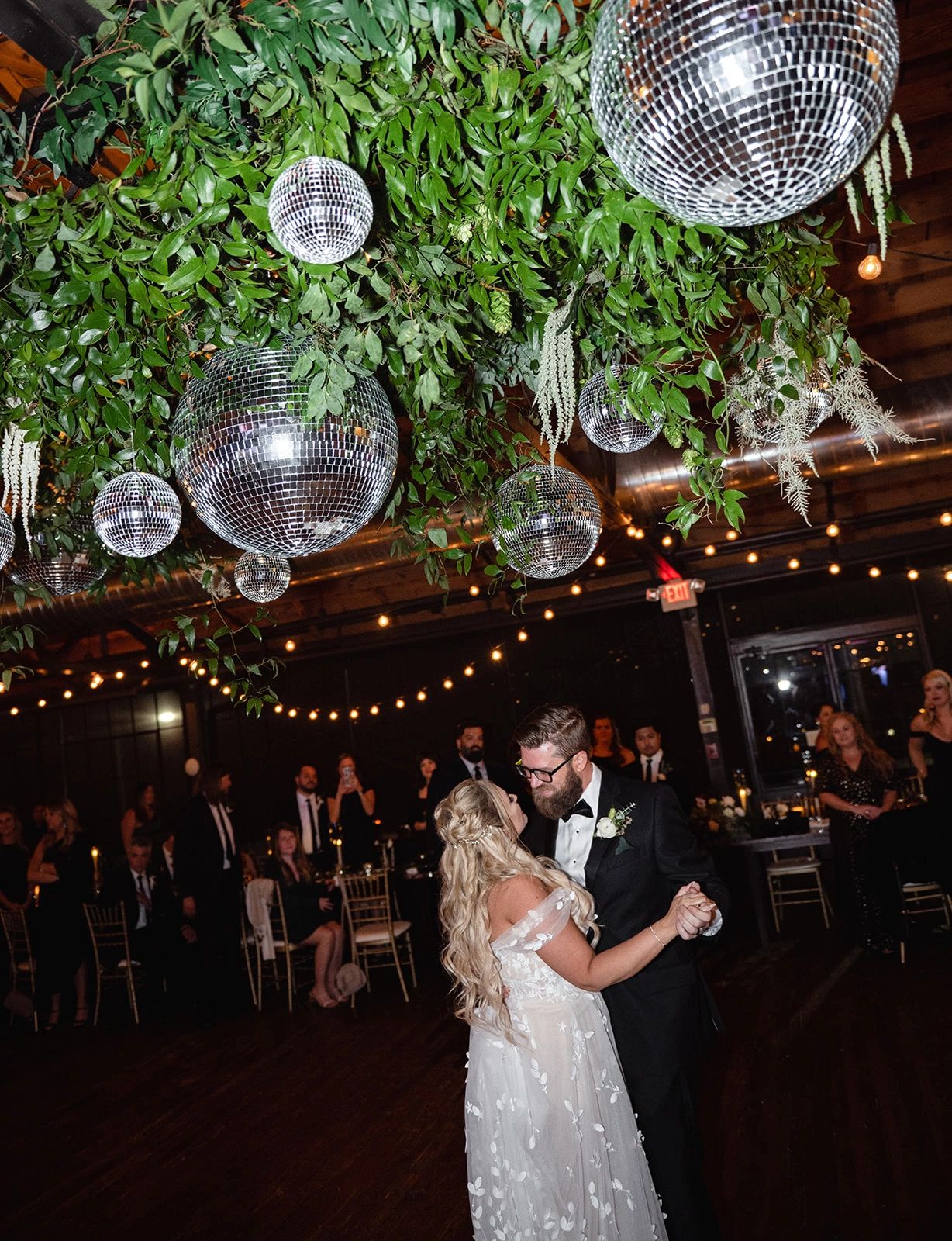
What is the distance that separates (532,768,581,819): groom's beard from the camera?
2.62 metres

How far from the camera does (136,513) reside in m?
2.59

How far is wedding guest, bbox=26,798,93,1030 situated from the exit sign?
5499mm

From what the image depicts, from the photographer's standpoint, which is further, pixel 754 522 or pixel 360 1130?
pixel 754 522

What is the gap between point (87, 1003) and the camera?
7.39m

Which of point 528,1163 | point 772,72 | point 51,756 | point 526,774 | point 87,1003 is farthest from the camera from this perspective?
point 51,756

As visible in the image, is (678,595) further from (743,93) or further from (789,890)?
(743,93)

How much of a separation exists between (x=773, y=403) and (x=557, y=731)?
1115 millimetres

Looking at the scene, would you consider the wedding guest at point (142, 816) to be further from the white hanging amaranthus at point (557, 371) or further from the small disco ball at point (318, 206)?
the small disco ball at point (318, 206)

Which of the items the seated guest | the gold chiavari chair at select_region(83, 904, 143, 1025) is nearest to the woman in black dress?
the seated guest

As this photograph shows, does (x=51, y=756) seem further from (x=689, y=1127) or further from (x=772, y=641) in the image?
(x=689, y=1127)

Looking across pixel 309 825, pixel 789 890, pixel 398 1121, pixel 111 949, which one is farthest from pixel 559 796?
pixel 111 949

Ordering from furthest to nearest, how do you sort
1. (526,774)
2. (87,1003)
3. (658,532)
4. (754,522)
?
(754,522)
(658,532)
(87,1003)
(526,774)

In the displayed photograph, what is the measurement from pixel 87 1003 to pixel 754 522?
26.2 feet

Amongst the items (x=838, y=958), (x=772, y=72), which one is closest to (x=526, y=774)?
(x=772, y=72)
